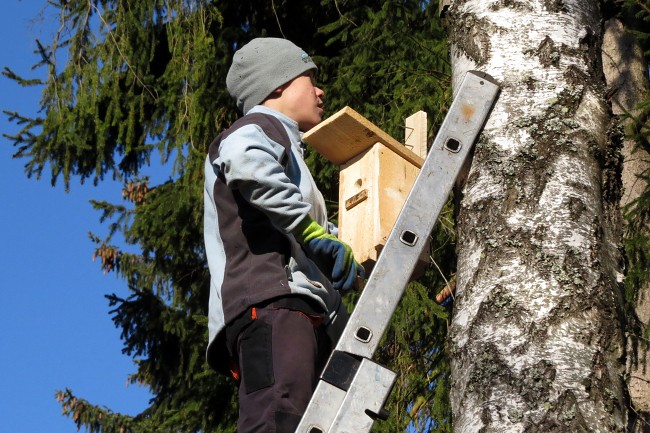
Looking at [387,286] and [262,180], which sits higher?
[262,180]

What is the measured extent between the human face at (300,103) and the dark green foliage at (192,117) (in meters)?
2.26

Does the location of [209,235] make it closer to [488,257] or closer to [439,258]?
[488,257]

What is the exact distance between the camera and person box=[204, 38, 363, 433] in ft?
10.3

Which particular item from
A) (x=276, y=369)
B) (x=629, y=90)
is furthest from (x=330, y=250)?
(x=629, y=90)

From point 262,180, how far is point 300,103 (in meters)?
0.65

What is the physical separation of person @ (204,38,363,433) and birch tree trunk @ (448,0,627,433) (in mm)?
490

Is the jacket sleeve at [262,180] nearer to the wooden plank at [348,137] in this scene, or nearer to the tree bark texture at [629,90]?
the wooden plank at [348,137]

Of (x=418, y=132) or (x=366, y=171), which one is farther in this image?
(x=418, y=132)

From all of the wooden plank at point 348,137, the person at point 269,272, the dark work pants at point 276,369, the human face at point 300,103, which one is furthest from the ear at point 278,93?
the dark work pants at point 276,369

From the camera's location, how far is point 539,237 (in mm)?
2842

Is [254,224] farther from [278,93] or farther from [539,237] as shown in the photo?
[539,237]

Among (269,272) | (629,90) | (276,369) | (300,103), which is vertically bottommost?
(276,369)

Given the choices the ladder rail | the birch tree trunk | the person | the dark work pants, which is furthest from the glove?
the birch tree trunk

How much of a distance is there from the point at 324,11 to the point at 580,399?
6.47 m
